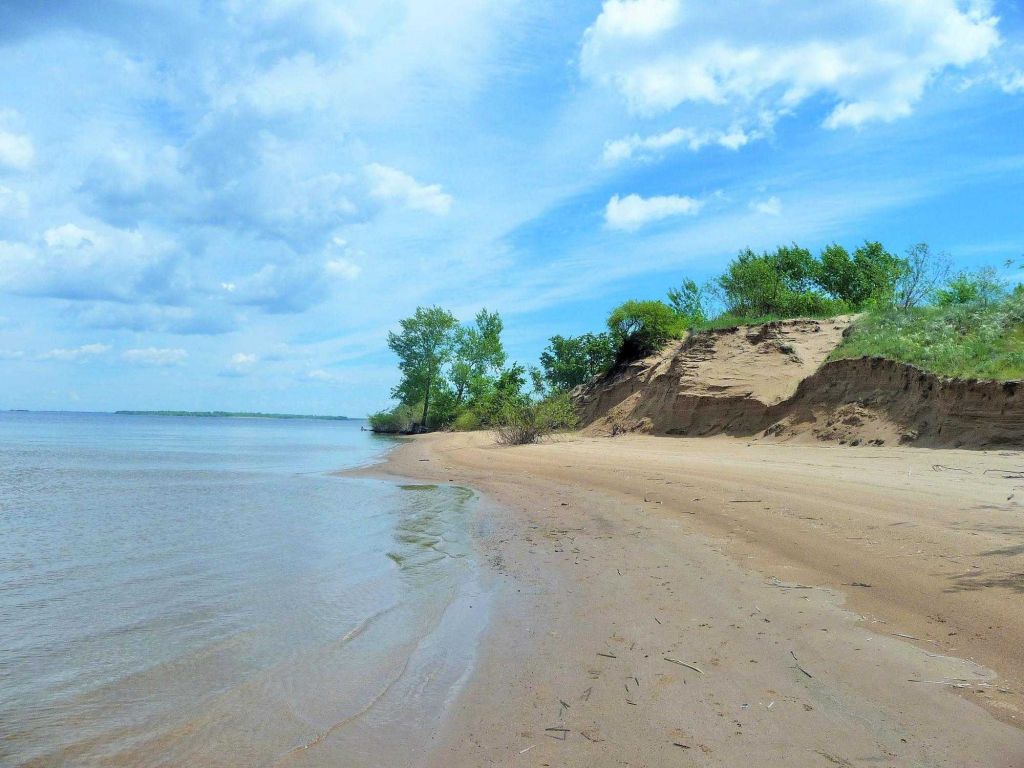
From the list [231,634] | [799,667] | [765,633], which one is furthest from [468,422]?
[799,667]

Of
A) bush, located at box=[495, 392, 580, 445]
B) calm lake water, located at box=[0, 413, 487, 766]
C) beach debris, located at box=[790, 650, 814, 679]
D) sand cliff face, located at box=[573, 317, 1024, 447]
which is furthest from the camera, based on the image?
bush, located at box=[495, 392, 580, 445]

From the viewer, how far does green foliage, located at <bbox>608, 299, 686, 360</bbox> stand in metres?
28.6

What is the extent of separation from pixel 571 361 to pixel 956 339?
2999 centimetres

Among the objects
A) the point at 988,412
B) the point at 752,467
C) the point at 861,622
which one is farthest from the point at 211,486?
the point at 988,412

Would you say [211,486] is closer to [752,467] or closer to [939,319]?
[752,467]

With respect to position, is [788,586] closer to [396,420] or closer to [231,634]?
[231,634]

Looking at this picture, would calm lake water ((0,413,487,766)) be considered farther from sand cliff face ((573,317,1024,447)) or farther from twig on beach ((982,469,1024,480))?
sand cliff face ((573,317,1024,447))

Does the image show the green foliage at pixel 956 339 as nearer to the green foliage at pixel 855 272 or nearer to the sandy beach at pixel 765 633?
the sandy beach at pixel 765 633

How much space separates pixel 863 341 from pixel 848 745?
16.5 metres

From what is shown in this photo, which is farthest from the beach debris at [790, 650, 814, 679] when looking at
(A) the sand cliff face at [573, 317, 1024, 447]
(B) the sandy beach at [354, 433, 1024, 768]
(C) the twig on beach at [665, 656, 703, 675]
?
(A) the sand cliff face at [573, 317, 1024, 447]

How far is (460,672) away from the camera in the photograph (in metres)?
4.09

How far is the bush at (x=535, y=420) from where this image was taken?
24500 millimetres

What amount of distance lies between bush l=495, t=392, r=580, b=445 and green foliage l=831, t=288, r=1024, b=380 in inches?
408

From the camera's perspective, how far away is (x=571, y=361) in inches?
1722
